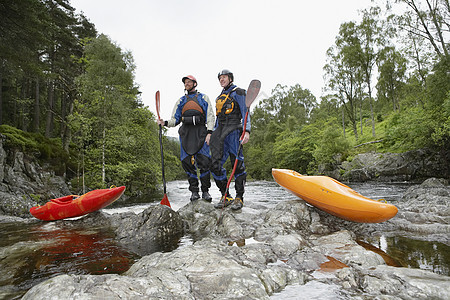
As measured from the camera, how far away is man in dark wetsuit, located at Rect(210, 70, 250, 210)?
4.61m

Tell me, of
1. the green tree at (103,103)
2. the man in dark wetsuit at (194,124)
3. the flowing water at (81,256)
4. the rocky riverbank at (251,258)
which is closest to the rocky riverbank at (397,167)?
the rocky riverbank at (251,258)

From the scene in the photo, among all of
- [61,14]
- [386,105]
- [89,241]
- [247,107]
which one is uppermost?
[61,14]

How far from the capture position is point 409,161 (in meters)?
15.2

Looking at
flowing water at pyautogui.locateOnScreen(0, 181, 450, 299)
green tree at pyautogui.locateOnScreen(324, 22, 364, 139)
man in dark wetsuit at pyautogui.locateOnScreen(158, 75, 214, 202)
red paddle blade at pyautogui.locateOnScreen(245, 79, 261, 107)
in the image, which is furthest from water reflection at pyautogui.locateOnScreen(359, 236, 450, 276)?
green tree at pyautogui.locateOnScreen(324, 22, 364, 139)

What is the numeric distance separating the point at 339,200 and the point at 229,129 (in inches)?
89.0

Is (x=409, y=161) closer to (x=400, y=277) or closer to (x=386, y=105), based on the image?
(x=400, y=277)

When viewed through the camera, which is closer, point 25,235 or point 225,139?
point 25,235

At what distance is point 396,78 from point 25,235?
128 ft

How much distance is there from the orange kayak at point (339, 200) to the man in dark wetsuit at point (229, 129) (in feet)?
3.40

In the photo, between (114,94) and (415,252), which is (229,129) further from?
(114,94)

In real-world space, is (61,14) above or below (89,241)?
above

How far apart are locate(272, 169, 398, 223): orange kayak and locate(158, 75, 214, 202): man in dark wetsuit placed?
1.78m

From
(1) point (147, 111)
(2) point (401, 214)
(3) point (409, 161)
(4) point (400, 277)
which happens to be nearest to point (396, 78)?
(3) point (409, 161)

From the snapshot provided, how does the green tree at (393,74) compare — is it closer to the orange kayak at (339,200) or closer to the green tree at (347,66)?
the green tree at (347,66)
